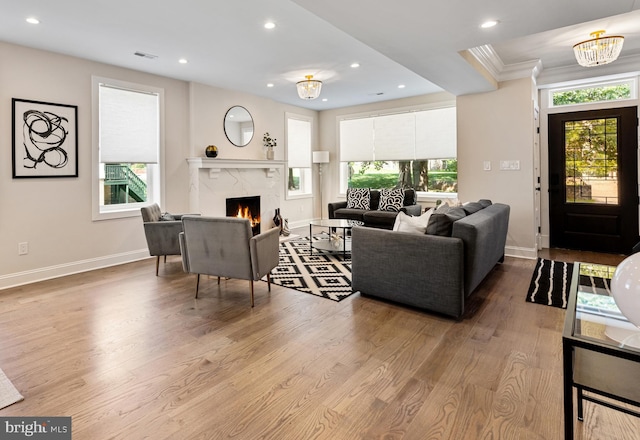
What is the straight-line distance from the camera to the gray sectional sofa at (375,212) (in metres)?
6.09

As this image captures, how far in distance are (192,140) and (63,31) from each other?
7.37 ft

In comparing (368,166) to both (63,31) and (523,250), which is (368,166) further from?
(63,31)

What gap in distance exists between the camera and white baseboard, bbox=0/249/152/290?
398 centimetres

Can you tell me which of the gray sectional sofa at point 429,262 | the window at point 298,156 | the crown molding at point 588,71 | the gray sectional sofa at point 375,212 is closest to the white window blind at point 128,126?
the window at point 298,156

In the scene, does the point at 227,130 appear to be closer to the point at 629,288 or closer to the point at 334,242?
the point at 334,242

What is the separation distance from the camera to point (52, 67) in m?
4.18

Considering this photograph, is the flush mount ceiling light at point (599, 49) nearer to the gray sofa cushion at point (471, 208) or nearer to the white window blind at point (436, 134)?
the gray sofa cushion at point (471, 208)

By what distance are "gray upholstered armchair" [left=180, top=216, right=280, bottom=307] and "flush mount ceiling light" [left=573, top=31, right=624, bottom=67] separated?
12.3ft

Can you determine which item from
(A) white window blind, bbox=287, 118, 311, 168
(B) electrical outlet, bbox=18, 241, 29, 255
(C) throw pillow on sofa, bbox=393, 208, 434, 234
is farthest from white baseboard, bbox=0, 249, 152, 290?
(C) throw pillow on sofa, bbox=393, 208, 434, 234

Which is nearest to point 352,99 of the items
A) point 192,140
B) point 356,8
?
point 192,140

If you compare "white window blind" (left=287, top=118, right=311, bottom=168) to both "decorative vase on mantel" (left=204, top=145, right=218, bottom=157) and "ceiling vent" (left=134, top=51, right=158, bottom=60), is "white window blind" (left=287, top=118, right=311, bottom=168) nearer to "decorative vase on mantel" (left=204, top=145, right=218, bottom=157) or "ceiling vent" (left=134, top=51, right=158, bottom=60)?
"decorative vase on mantel" (left=204, top=145, right=218, bottom=157)

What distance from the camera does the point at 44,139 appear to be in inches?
163

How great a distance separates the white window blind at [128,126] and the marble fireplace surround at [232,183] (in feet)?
2.25

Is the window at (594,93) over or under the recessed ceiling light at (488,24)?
over
